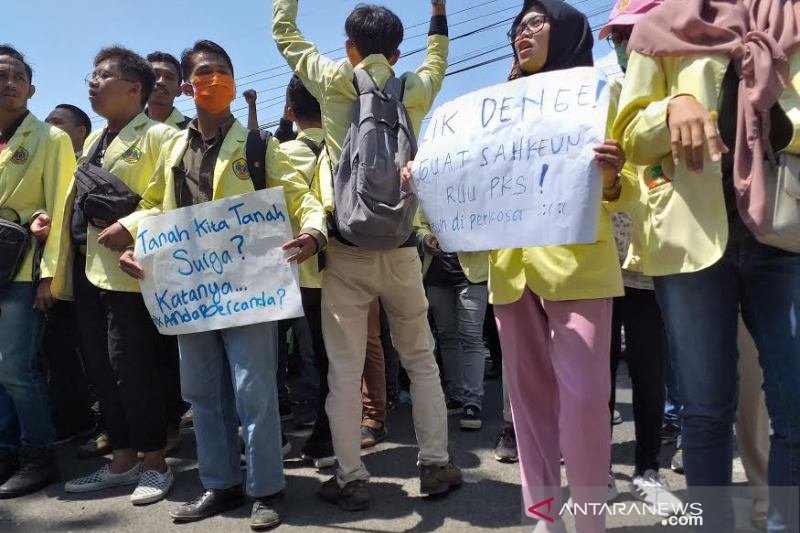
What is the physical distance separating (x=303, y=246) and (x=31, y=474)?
6.64 feet

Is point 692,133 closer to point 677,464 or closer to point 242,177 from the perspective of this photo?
point 242,177

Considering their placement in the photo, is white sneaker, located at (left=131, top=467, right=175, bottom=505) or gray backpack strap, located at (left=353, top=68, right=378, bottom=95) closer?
gray backpack strap, located at (left=353, top=68, right=378, bottom=95)

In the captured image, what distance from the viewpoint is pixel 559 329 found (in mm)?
2150

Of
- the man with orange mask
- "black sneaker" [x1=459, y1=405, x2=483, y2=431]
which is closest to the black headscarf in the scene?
the man with orange mask

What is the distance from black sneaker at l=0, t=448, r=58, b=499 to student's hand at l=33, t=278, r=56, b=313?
0.79 metres

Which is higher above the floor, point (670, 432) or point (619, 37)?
point (619, 37)

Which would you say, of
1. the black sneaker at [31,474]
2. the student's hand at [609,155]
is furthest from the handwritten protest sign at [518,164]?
the black sneaker at [31,474]

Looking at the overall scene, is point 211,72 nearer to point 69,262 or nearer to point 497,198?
point 69,262

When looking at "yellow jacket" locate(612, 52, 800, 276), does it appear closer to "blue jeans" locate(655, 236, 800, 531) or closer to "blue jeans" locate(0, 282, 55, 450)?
"blue jeans" locate(655, 236, 800, 531)

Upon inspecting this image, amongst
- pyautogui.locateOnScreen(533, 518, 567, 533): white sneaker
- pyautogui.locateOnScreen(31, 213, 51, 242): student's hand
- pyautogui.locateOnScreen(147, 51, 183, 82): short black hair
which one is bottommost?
pyautogui.locateOnScreen(533, 518, 567, 533): white sneaker

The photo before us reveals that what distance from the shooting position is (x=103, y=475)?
10.7 feet

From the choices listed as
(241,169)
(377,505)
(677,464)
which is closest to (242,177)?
(241,169)

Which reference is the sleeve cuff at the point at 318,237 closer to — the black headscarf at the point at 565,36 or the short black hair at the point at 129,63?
the black headscarf at the point at 565,36

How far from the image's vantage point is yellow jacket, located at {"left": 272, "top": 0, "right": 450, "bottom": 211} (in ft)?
9.41
